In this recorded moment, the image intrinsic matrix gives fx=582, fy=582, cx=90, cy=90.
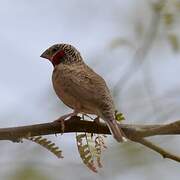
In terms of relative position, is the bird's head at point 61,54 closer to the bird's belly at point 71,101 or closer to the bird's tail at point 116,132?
the bird's belly at point 71,101

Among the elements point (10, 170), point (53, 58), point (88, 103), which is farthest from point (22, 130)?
point (53, 58)

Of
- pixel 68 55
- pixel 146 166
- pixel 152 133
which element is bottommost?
pixel 146 166

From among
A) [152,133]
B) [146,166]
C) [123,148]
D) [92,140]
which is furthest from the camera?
[146,166]

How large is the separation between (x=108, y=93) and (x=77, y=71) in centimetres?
55

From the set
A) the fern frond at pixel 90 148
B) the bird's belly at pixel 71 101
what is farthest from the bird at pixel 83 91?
the fern frond at pixel 90 148

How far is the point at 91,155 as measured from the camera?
2.09 metres

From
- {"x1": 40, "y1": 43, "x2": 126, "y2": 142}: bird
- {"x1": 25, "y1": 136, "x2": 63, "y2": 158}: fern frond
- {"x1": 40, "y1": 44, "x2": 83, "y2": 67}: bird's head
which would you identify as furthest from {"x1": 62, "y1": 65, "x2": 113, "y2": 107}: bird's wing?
{"x1": 25, "y1": 136, "x2": 63, "y2": 158}: fern frond

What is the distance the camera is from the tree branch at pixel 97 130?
1.75 m

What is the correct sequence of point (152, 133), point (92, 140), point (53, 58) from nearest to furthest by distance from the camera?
point (152, 133) → point (92, 140) → point (53, 58)

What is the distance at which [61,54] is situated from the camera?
4.23m

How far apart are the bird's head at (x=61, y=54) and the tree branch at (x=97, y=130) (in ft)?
6.15

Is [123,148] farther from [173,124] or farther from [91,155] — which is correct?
[173,124]

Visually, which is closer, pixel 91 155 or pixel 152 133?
pixel 152 133

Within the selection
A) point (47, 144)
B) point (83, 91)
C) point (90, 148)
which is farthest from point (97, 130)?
point (83, 91)
